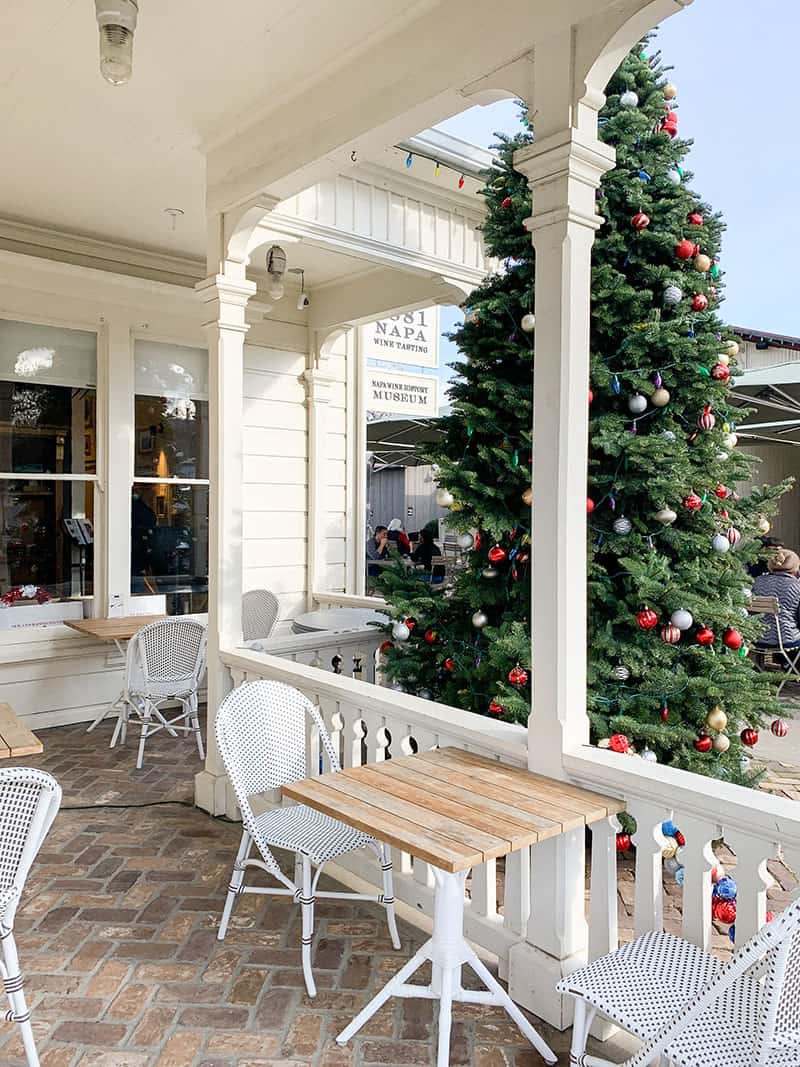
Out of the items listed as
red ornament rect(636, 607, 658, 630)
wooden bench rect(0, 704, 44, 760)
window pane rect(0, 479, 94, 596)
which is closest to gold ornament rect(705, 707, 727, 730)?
red ornament rect(636, 607, 658, 630)

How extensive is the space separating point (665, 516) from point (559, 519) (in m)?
0.85

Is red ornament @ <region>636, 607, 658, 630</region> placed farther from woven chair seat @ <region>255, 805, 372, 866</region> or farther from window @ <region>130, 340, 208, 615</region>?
window @ <region>130, 340, 208, 615</region>

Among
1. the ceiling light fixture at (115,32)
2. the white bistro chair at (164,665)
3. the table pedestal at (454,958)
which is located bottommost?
the table pedestal at (454,958)

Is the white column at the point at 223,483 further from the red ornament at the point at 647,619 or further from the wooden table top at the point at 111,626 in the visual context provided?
the red ornament at the point at 647,619

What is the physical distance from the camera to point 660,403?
2.98 meters

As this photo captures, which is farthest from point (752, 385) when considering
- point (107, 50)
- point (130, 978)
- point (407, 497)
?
point (407, 497)

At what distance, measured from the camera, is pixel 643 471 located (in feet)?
9.86

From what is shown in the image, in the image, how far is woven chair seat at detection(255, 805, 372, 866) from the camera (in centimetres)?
247

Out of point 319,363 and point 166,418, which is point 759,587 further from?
point 166,418

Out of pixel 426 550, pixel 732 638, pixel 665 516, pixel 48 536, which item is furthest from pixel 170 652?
pixel 426 550

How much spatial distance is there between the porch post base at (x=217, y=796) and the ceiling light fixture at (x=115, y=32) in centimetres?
291

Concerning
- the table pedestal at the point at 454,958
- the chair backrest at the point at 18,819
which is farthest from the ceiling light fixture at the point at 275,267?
the table pedestal at the point at 454,958

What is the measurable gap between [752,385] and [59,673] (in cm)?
561

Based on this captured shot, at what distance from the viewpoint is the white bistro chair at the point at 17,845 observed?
6.49 feet
